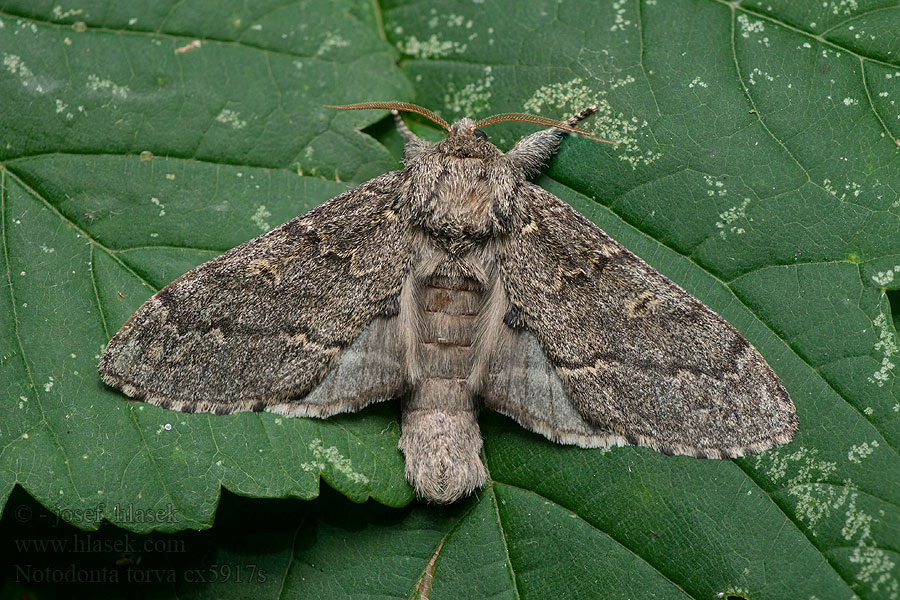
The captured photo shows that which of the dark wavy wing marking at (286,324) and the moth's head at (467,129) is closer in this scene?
the dark wavy wing marking at (286,324)

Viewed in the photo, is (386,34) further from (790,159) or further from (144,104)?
(790,159)

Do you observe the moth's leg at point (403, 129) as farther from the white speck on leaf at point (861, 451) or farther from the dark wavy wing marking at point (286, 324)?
the white speck on leaf at point (861, 451)

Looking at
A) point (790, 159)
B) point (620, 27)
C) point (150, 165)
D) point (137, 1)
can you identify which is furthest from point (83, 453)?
point (790, 159)

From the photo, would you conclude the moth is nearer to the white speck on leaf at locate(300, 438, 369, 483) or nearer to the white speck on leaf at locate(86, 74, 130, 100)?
the white speck on leaf at locate(300, 438, 369, 483)

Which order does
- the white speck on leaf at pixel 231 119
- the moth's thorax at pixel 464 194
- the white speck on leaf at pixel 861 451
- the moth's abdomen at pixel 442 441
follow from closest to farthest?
the white speck on leaf at pixel 861 451 → the moth's abdomen at pixel 442 441 → the moth's thorax at pixel 464 194 → the white speck on leaf at pixel 231 119

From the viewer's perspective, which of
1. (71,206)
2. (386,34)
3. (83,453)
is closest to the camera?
(83,453)

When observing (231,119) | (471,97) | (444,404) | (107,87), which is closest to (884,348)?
(444,404)

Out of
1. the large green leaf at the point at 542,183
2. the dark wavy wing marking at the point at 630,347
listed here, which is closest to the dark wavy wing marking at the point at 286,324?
the large green leaf at the point at 542,183

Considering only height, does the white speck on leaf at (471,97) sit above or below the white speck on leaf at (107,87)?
above

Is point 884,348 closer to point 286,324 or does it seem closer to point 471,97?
point 471,97
